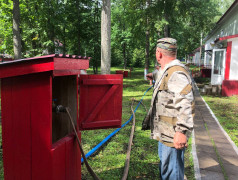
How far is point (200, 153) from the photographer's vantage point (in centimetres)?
478

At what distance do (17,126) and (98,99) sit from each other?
1132mm

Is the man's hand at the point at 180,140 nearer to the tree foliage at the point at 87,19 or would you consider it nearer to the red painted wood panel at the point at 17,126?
the red painted wood panel at the point at 17,126

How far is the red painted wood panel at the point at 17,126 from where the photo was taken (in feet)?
7.94

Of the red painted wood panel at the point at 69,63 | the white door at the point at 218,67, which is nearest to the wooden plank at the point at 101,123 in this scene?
the red painted wood panel at the point at 69,63

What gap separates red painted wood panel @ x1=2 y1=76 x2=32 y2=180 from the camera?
2.42m

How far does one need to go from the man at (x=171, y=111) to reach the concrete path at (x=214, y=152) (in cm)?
146

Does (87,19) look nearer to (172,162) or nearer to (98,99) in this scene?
(98,99)

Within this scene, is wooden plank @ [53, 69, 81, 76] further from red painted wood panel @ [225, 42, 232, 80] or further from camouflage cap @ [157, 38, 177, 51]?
red painted wood panel @ [225, 42, 232, 80]

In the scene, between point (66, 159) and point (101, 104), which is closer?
point (66, 159)

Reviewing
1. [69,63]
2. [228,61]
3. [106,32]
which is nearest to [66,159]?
[69,63]

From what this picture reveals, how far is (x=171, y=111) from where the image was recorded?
257cm

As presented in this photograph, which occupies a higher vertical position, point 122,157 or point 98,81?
point 98,81

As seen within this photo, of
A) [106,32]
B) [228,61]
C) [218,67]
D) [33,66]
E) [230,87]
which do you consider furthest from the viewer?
[218,67]

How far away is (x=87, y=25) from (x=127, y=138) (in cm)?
1572
